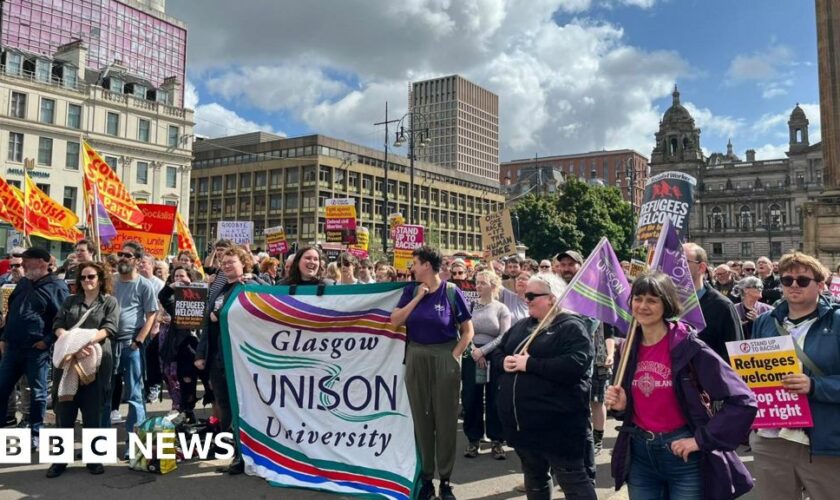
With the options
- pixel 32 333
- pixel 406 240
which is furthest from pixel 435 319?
pixel 406 240

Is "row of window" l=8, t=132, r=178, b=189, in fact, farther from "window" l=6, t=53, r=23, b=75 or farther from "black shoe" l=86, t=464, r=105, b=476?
"black shoe" l=86, t=464, r=105, b=476

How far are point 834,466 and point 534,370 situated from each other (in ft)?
5.89

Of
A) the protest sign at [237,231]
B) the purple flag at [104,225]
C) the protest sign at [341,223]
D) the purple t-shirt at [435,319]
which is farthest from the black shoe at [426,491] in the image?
the protest sign at [341,223]

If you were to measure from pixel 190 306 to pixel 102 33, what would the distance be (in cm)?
7371

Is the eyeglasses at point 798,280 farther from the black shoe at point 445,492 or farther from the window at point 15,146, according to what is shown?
the window at point 15,146

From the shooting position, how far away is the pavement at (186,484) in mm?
5363

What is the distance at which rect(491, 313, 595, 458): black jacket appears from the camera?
3941 millimetres

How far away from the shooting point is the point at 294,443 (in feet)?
18.9

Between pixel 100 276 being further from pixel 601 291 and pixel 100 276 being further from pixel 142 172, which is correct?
pixel 142 172

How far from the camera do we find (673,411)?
328cm

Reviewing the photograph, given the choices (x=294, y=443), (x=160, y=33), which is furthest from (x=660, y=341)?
(x=160, y=33)

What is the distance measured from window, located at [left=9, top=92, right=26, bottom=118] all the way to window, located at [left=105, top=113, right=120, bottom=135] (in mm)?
6065

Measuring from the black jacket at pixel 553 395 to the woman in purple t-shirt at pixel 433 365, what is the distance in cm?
119

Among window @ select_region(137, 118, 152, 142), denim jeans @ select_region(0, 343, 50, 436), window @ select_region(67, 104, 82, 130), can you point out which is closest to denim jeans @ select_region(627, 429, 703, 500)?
denim jeans @ select_region(0, 343, 50, 436)
